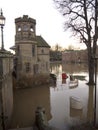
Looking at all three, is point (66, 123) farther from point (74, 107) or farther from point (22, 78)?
point (22, 78)

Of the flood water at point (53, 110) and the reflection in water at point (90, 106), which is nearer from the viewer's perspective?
the flood water at point (53, 110)

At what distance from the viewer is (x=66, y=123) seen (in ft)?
42.2

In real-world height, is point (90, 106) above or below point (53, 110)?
above

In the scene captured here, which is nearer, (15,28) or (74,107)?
(74,107)

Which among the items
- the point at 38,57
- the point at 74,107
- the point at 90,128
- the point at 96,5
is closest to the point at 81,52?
the point at 38,57

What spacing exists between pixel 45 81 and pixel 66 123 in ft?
55.4

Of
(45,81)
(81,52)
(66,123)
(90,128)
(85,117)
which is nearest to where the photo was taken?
(90,128)

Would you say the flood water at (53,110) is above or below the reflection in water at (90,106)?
below

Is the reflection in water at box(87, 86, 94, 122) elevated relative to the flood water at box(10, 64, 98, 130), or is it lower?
elevated

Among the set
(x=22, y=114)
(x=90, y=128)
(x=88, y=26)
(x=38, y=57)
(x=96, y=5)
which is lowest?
(x=22, y=114)

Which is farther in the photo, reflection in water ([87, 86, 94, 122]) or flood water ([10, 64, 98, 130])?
reflection in water ([87, 86, 94, 122])

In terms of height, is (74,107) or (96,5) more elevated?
(96,5)

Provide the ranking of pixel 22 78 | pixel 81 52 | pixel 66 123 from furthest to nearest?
pixel 81 52 < pixel 22 78 < pixel 66 123

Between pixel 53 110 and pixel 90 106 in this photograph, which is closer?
pixel 53 110
